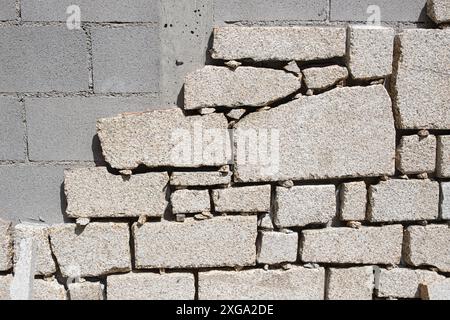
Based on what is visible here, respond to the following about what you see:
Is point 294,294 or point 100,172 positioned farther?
point 294,294

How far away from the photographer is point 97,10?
2.46m

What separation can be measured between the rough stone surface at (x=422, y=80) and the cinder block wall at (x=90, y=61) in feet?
0.45

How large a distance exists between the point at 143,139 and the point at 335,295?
1530mm

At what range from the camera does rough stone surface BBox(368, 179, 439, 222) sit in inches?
105

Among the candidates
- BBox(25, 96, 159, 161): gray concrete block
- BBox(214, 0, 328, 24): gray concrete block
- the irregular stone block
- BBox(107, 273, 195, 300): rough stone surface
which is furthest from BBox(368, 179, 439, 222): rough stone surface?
BBox(25, 96, 159, 161): gray concrete block

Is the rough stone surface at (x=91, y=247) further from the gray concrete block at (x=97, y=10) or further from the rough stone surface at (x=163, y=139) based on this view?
the gray concrete block at (x=97, y=10)

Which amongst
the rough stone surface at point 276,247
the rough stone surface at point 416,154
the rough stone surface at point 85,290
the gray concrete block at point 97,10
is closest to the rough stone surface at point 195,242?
the rough stone surface at point 276,247

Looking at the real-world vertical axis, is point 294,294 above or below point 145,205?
below

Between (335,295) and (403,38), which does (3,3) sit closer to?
(403,38)

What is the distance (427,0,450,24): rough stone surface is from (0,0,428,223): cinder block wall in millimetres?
54

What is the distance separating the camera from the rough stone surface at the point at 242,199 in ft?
8.54

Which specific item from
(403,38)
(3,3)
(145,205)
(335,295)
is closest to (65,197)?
(145,205)

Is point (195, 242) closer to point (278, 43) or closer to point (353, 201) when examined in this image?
point (353, 201)

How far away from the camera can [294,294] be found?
8.90 ft
